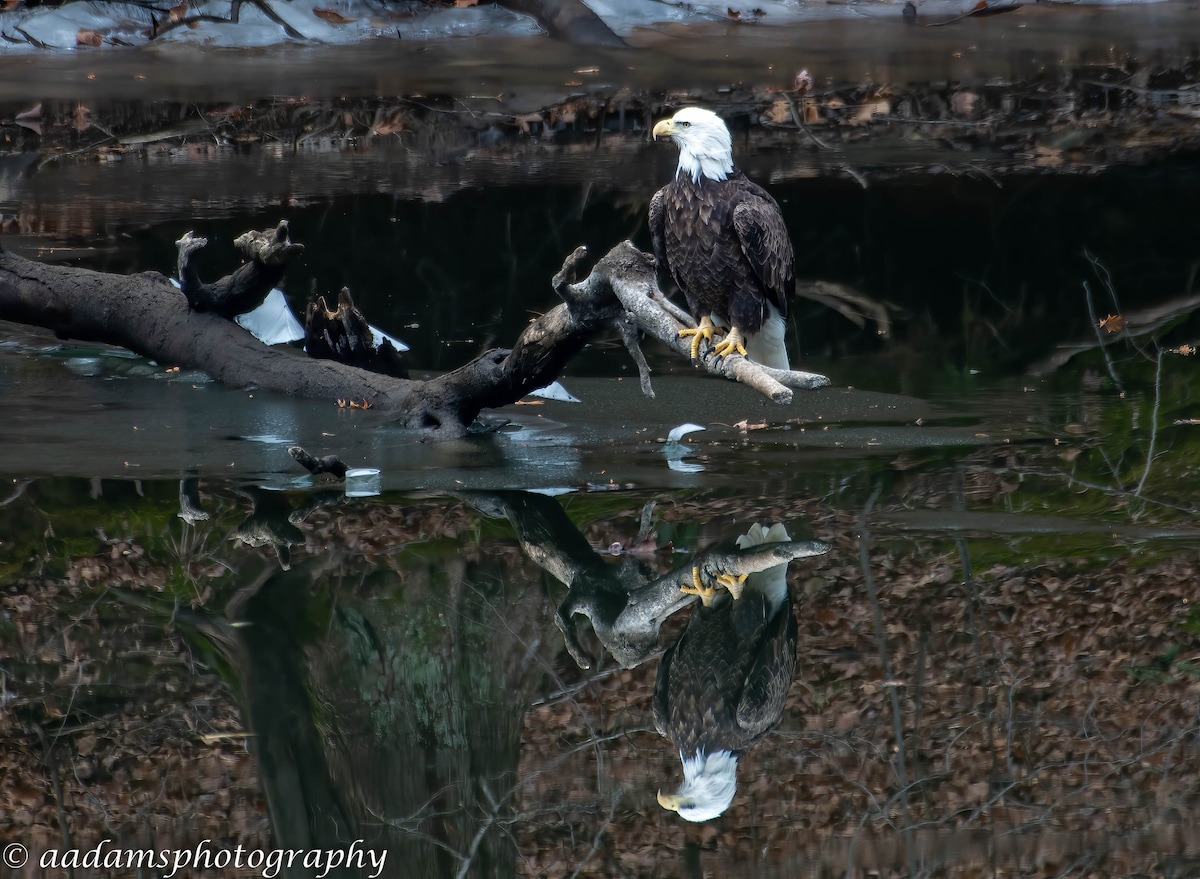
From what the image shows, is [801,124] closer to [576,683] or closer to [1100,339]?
[1100,339]

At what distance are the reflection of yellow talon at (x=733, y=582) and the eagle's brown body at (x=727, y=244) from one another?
186 cm

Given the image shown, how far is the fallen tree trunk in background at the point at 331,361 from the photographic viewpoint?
19.6 ft

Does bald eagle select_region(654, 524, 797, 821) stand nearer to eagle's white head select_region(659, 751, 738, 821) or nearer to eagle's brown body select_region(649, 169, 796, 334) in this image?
eagle's white head select_region(659, 751, 738, 821)

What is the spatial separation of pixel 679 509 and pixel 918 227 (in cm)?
530

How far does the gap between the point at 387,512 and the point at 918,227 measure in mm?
5711

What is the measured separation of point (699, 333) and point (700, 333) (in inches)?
0.6

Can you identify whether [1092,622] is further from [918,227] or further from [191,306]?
[918,227]

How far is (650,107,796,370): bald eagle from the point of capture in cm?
622

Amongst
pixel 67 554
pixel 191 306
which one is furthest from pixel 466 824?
pixel 191 306

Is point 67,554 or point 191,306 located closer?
point 67,554

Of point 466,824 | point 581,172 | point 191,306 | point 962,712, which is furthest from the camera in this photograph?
point 581,172

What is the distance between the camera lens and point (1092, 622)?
4.51 m

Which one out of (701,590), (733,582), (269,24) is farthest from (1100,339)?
(269,24)

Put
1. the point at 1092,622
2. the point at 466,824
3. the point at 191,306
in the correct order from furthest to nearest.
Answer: the point at 191,306 < the point at 1092,622 < the point at 466,824
